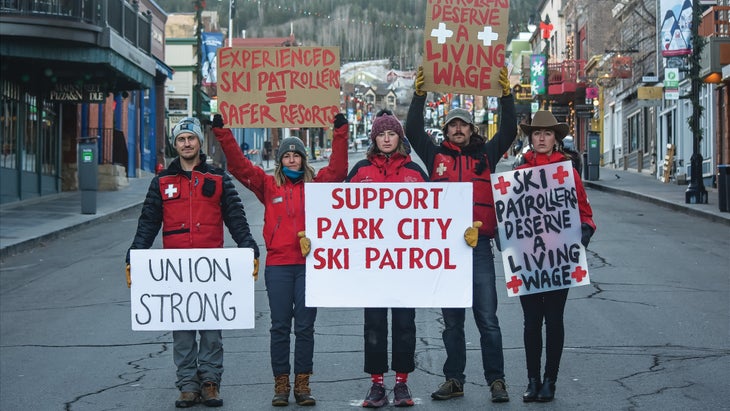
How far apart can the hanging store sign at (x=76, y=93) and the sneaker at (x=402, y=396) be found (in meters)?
24.0

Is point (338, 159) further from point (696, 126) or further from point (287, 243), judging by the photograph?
point (696, 126)

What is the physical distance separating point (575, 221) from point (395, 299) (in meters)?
1.33

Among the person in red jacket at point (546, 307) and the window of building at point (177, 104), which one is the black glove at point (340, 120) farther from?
the window of building at point (177, 104)

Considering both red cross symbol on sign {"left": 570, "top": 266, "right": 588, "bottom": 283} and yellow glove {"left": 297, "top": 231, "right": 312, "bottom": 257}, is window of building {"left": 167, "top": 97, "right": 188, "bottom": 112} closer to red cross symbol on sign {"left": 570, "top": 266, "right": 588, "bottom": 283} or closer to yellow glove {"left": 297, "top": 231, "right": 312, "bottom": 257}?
yellow glove {"left": 297, "top": 231, "right": 312, "bottom": 257}

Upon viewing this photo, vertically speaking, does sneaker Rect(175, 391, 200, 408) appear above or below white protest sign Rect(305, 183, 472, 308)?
below

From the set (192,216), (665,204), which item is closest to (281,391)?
(192,216)

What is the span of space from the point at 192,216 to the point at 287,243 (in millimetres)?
674

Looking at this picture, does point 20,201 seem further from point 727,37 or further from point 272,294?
point 272,294

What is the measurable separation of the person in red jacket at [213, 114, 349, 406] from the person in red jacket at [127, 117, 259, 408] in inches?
6.9

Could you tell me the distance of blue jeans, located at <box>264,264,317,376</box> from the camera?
23.4 feet

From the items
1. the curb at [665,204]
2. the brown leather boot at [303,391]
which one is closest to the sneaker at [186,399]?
the brown leather boot at [303,391]

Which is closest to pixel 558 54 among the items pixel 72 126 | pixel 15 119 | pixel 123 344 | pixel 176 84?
pixel 176 84

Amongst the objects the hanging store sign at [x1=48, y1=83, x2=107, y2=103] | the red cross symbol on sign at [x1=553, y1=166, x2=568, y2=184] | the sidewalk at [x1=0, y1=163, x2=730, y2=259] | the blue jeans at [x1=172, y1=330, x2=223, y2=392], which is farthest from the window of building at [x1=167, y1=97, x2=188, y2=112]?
the red cross symbol on sign at [x1=553, y1=166, x2=568, y2=184]

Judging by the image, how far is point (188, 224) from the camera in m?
7.31
